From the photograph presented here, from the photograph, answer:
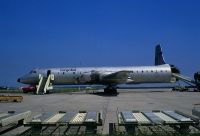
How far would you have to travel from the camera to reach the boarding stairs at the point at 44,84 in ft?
154

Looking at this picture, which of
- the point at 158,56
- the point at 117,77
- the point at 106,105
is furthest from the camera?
the point at 158,56

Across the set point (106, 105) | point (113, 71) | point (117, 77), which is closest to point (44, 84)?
point (113, 71)

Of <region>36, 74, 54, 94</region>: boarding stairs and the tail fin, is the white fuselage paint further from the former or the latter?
the tail fin

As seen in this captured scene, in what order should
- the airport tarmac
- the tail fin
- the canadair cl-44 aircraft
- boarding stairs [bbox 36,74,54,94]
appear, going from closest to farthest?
the airport tarmac, the canadair cl-44 aircraft, boarding stairs [bbox 36,74,54,94], the tail fin

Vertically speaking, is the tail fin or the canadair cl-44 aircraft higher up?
the tail fin

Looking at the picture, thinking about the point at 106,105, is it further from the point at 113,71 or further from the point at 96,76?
the point at 113,71

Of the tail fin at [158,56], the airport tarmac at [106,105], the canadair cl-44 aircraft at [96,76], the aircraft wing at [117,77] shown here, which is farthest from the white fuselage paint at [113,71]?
the tail fin at [158,56]

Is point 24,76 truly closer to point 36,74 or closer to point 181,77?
point 36,74

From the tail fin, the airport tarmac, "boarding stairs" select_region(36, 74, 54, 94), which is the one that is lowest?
the airport tarmac

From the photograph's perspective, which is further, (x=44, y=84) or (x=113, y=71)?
(x=44, y=84)

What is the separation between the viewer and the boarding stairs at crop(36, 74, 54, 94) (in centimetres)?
4686

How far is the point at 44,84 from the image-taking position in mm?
Answer: 48062

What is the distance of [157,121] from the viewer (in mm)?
7875

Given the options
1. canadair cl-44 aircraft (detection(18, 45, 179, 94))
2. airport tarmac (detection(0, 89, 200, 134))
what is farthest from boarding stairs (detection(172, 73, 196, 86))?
airport tarmac (detection(0, 89, 200, 134))
